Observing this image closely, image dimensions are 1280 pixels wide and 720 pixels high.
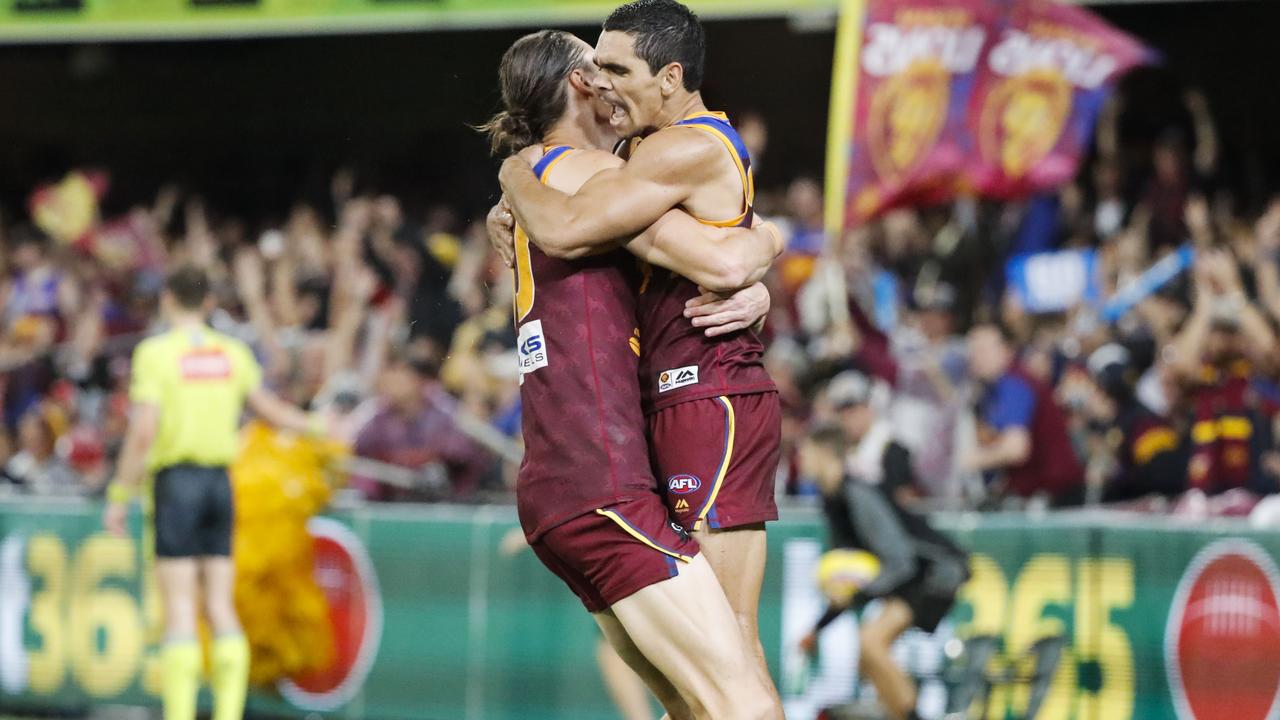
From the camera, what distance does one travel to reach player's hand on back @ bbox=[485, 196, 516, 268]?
529cm

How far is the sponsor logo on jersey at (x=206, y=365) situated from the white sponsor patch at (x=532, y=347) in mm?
4895

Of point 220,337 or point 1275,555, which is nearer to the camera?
point 1275,555

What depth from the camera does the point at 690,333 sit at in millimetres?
5238

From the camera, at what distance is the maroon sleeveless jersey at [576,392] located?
4969 millimetres

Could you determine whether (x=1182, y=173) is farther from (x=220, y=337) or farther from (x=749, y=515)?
(x=749, y=515)

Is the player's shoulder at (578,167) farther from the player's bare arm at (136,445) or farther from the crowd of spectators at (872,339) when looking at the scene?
the player's bare arm at (136,445)

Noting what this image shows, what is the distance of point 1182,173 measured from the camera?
1332 centimetres

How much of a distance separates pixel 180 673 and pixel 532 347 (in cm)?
515

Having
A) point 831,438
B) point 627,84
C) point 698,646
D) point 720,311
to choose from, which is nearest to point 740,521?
point 698,646

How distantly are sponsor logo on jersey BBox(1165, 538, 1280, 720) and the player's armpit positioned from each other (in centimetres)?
483

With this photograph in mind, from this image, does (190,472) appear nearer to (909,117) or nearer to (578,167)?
(909,117)

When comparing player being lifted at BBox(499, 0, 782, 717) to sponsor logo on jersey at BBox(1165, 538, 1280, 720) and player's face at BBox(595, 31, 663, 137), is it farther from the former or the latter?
sponsor logo on jersey at BBox(1165, 538, 1280, 720)

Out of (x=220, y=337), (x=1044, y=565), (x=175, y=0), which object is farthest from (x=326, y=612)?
(x=175, y=0)

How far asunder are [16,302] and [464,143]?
452cm
